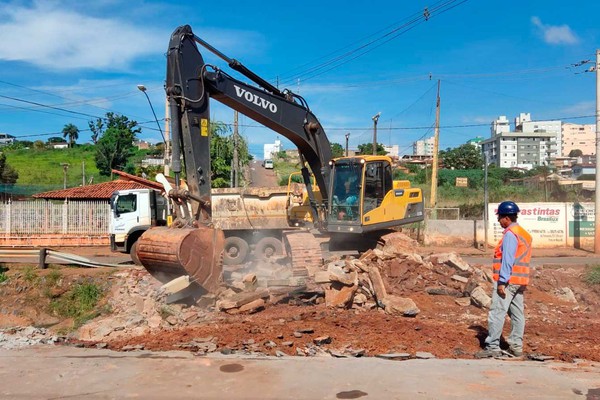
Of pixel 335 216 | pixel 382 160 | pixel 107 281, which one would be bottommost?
pixel 107 281

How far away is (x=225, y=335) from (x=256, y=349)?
0.76 metres

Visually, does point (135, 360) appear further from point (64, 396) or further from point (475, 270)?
point (475, 270)

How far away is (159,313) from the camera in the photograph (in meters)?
8.25

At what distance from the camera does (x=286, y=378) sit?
5.05 m

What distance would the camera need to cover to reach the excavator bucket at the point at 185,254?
25.3ft

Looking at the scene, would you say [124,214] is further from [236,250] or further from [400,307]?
[400,307]

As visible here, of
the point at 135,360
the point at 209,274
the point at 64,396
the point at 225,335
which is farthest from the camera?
the point at 209,274

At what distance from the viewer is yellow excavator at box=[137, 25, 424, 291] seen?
8031 mm

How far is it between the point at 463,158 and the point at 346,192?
60.7 meters

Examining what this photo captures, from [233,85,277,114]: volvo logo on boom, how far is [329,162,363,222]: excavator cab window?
2628mm

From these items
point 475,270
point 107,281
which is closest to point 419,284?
point 475,270

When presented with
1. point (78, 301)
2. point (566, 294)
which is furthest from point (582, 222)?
point (78, 301)

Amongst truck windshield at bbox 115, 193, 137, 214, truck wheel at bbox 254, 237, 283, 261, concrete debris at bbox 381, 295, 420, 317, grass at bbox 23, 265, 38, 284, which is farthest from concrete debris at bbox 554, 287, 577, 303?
grass at bbox 23, 265, 38, 284

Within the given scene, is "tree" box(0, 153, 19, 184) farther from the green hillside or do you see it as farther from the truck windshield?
the truck windshield
